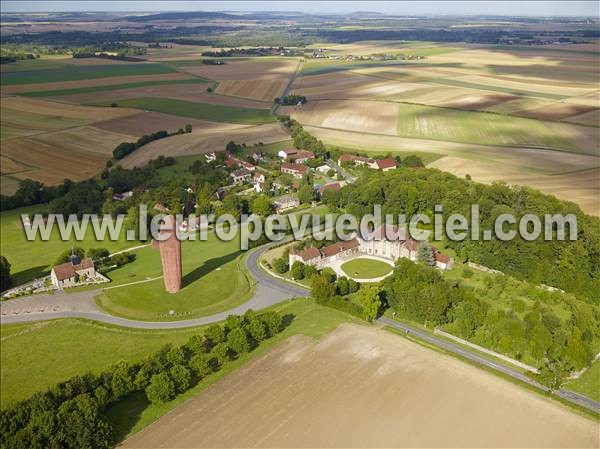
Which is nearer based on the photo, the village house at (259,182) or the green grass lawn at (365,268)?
the green grass lawn at (365,268)

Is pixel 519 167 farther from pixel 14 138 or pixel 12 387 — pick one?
pixel 14 138

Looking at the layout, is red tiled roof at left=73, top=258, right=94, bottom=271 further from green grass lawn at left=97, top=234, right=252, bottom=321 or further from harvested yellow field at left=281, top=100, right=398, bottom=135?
harvested yellow field at left=281, top=100, right=398, bottom=135

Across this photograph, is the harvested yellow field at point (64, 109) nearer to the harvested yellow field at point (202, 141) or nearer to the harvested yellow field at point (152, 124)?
the harvested yellow field at point (152, 124)

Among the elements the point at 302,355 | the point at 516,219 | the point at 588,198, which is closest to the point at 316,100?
the point at 588,198

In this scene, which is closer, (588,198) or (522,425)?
(522,425)

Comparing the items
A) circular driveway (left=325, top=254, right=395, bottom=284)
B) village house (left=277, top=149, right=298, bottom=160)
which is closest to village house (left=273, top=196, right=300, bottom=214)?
circular driveway (left=325, top=254, right=395, bottom=284)

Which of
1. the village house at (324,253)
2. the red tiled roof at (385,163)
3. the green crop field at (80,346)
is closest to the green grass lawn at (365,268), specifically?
the village house at (324,253)
